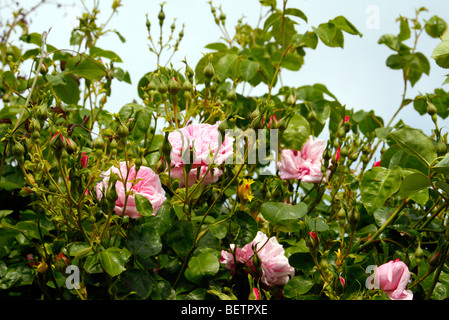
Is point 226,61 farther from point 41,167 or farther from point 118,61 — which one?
point 41,167

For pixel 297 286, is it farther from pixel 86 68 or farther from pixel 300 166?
pixel 86 68

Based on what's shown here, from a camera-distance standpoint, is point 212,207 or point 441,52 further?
point 212,207

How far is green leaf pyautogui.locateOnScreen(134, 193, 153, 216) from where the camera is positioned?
75 centimetres

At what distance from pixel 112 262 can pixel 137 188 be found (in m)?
0.14

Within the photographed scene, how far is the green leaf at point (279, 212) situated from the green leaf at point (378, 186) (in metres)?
0.13

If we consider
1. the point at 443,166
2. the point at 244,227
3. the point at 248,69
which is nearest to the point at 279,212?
the point at 244,227

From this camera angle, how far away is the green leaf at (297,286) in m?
0.85

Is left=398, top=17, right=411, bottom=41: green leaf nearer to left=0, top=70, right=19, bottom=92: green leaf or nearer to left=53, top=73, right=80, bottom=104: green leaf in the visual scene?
left=53, top=73, right=80, bottom=104: green leaf

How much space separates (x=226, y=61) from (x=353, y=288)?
0.62 m

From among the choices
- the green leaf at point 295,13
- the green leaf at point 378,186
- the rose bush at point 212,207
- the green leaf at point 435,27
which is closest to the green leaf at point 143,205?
the rose bush at point 212,207

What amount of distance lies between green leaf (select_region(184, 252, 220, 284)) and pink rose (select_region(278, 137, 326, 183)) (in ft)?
0.85

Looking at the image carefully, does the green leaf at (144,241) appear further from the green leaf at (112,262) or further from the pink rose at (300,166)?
the pink rose at (300,166)

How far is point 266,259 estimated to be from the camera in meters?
0.88
